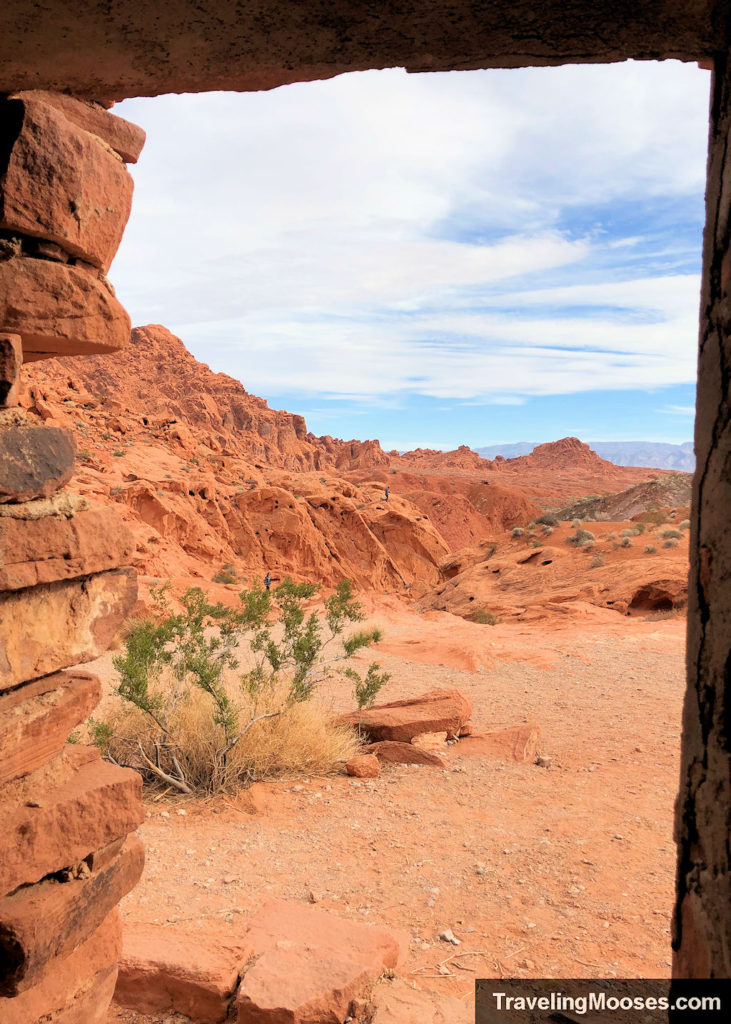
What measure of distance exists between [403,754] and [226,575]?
→ 12991 millimetres

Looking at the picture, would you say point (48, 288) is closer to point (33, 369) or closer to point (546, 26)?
point (546, 26)

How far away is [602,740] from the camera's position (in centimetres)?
694

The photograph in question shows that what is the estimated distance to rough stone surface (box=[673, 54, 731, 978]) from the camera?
50.4 inches

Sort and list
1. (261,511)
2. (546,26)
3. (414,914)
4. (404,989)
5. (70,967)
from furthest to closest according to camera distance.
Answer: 1. (261,511)
2. (414,914)
3. (404,989)
4. (70,967)
5. (546,26)

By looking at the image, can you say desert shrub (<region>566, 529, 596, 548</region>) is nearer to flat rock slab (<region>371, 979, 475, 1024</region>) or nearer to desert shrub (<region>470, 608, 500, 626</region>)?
desert shrub (<region>470, 608, 500, 626</region>)

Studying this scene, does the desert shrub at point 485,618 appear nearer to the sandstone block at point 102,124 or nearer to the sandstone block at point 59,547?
the sandstone block at point 59,547

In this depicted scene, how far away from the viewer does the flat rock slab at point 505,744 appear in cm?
645

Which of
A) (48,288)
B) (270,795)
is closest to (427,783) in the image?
(270,795)

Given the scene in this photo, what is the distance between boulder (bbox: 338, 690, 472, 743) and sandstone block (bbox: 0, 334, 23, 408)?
531 centimetres

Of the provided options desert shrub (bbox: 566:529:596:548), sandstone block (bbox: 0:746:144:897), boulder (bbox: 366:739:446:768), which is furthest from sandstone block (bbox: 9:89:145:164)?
desert shrub (bbox: 566:529:596:548)

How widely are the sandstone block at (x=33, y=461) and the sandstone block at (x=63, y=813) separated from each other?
1.06 meters

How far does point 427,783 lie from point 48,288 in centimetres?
491

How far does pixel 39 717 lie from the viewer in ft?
8.13

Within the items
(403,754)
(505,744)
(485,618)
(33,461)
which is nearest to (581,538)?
(485,618)
